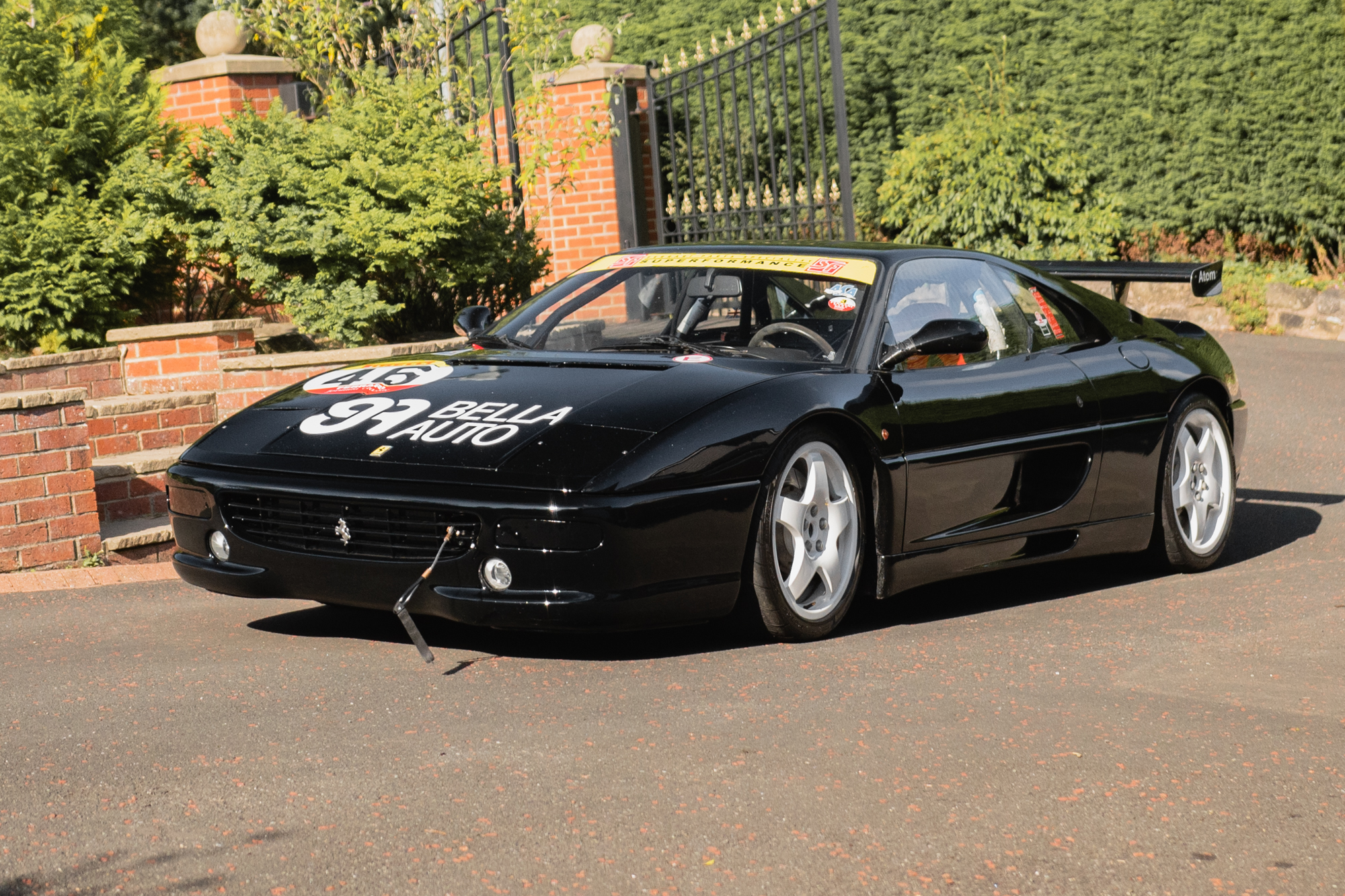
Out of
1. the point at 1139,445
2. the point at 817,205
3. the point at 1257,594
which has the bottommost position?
the point at 1257,594

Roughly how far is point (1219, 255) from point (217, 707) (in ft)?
40.7

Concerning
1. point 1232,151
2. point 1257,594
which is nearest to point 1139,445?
point 1257,594

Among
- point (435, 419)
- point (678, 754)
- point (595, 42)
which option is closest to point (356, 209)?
point (435, 419)

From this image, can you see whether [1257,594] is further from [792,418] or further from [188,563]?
[188,563]

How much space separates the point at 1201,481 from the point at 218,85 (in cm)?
730

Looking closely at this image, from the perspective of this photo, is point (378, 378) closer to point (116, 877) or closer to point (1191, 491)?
point (116, 877)

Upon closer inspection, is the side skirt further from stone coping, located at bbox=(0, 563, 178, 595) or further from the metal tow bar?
stone coping, located at bbox=(0, 563, 178, 595)

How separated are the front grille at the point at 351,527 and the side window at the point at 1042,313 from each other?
2.74m

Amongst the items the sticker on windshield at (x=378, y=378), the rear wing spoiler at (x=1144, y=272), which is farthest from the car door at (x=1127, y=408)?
the sticker on windshield at (x=378, y=378)

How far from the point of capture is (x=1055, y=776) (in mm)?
3852

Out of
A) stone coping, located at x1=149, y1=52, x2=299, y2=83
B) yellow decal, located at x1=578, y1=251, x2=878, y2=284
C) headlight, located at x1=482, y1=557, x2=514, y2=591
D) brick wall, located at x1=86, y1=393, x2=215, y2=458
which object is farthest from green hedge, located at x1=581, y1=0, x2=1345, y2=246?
headlight, located at x1=482, y1=557, x2=514, y2=591

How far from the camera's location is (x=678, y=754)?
399 cm

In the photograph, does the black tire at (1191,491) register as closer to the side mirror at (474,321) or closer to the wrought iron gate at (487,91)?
the side mirror at (474,321)

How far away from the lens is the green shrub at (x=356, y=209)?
341 inches
